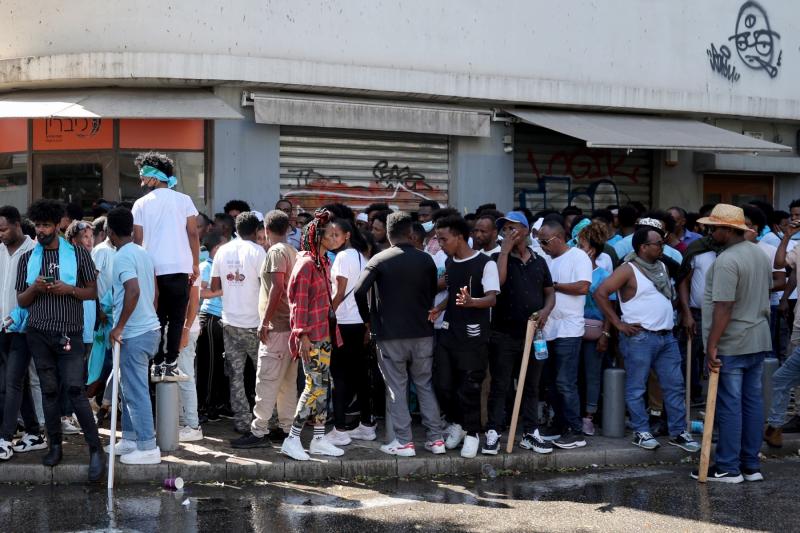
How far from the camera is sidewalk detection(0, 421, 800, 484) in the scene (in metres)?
8.13

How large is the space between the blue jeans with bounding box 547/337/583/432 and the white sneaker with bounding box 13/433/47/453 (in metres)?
4.24

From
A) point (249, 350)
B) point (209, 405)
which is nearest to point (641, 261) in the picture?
point (249, 350)

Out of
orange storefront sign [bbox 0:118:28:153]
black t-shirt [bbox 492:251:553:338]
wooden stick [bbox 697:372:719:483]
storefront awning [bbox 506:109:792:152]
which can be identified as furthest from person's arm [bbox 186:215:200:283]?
storefront awning [bbox 506:109:792:152]

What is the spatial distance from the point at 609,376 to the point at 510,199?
6.88m

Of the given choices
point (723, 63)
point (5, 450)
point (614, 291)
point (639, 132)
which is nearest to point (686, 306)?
point (614, 291)

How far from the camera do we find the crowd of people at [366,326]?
813 centimetres

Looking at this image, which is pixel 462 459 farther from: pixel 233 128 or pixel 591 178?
pixel 591 178

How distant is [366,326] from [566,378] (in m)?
1.76

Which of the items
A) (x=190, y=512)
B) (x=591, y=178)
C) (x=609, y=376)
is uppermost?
(x=591, y=178)

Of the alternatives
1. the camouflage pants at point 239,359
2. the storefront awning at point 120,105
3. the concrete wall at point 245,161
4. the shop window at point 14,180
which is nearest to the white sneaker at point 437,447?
the camouflage pants at point 239,359

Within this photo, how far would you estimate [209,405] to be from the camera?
10.1m

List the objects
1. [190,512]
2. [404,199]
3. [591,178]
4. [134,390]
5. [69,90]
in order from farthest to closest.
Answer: [591,178] < [404,199] < [69,90] < [134,390] < [190,512]

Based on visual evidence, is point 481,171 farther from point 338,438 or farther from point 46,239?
point 46,239

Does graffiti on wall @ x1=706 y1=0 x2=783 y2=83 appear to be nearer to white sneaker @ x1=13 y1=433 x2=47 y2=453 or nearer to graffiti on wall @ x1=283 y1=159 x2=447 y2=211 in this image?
graffiti on wall @ x1=283 y1=159 x2=447 y2=211
